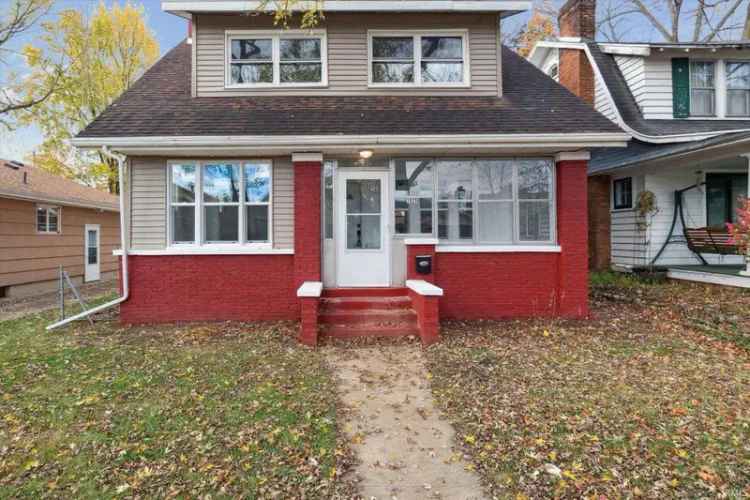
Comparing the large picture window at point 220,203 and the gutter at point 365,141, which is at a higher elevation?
the gutter at point 365,141

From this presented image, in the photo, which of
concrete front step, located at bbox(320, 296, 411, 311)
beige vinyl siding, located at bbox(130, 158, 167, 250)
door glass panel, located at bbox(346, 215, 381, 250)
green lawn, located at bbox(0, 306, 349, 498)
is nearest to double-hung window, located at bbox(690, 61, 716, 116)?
door glass panel, located at bbox(346, 215, 381, 250)

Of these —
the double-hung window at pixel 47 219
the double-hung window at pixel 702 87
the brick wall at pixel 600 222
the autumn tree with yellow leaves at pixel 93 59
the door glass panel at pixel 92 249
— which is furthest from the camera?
the autumn tree with yellow leaves at pixel 93 59

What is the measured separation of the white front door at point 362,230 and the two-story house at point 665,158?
6.53 metres

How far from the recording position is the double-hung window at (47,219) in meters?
12.1

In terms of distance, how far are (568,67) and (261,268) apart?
38.3 feet

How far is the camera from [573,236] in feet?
23.3

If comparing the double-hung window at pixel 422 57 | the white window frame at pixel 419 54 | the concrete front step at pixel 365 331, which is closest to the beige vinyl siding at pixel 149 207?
the concrete front step at pixel 365 331

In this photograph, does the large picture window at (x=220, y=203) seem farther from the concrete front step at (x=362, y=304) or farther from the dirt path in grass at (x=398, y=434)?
the dirt path in grass at (x=398, y=434)

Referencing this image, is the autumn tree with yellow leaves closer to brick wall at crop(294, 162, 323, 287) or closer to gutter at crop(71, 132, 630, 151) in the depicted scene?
gutter at crop(71, 132, 630, 151)

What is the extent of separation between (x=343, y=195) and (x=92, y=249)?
1208 centimetres

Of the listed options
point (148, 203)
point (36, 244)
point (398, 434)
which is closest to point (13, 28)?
point (36, 244)

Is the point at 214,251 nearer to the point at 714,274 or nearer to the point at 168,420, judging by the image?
the point at 168,420

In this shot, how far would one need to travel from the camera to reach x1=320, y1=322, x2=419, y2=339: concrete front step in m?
6.24

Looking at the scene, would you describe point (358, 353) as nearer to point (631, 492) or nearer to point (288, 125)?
point (631, 492)
